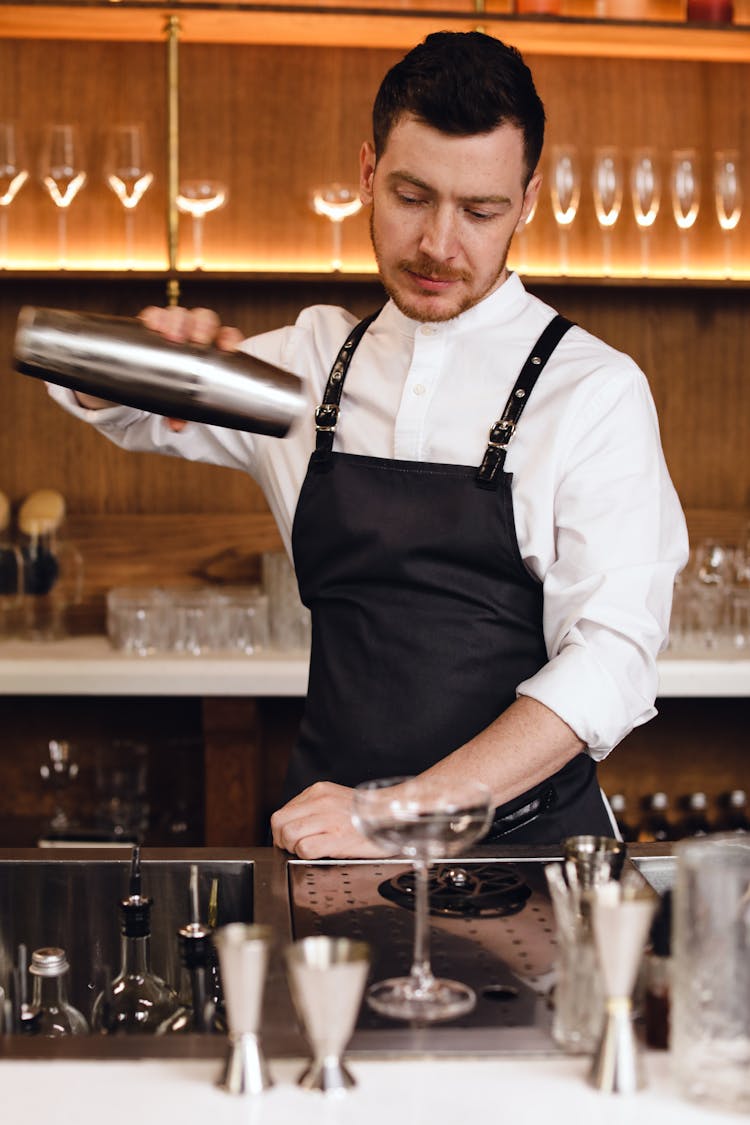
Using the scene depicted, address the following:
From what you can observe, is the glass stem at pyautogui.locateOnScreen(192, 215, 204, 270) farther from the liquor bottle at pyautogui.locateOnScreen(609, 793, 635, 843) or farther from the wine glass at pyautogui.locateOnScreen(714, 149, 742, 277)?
the liquor bottle at pyautogui.locateOnScreen(609, 793, 635, 843)

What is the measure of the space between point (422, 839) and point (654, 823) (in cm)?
211

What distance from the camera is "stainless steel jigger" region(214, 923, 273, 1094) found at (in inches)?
36.2

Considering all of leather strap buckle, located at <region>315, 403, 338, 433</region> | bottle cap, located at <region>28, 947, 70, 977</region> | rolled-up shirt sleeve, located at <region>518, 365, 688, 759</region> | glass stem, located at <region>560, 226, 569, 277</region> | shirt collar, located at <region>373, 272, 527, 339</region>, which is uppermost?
glass stem, located at <region>560, 226, 569, 277</region>

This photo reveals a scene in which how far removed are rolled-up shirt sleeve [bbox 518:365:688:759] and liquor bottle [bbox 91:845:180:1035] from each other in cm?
47

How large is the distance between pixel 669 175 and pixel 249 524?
1.18 metres

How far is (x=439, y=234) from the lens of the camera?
63.3 inches

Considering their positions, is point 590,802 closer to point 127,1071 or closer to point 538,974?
point 538,974

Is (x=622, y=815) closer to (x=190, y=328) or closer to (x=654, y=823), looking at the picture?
(x=654, y=823)

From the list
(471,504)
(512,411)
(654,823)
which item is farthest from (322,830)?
(654,823)

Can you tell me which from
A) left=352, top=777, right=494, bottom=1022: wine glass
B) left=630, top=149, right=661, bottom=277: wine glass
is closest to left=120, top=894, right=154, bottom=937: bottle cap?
left=352, top=777, right=494, bottom=1022: wine glass

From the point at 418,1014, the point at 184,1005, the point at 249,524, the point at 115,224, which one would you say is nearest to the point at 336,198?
the point at 115,224

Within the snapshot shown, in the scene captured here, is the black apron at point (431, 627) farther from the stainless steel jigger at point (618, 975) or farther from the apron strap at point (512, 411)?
the stainless steel jigger at point (618, 975)

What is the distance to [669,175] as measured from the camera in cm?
315

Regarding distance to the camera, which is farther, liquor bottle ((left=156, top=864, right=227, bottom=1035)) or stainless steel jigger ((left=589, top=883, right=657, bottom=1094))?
liquor bottle ((left=156, top=864, right=227, bottom=1035))
